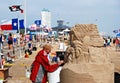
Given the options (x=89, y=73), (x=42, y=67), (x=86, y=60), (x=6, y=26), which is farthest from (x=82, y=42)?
(x=6, y=26)

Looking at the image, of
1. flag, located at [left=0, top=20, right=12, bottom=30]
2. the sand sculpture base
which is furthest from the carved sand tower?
flag, located at [left=0, top=20, right=12, bottom=30]

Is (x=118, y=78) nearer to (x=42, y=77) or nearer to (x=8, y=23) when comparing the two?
(x=42, y=77)

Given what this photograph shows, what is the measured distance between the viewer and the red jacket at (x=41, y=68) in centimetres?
821

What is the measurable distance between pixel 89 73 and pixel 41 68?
3.53ft

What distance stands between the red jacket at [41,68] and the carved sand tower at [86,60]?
2.19ft

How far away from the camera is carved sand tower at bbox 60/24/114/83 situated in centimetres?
863

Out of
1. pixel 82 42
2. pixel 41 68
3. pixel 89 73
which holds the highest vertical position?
pixel 82 42

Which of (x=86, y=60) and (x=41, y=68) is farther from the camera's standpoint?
(x=86, y=60)

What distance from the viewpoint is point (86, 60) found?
8.79 meters

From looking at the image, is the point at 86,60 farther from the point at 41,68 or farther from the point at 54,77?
the point at 54,77

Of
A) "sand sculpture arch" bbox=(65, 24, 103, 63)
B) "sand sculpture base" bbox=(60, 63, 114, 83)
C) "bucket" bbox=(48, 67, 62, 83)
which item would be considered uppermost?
"sand sculpture arch" bbox=(65, 24, 103, 63)

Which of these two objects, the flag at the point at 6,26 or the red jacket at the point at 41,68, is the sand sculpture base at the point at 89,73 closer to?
the red jacket at the point at 41,68

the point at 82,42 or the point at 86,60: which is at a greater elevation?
the point at 82,42

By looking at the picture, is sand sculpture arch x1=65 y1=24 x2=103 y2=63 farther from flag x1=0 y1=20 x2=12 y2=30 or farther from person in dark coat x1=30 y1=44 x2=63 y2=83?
flag x1=0 y1=20 x2=12 y2=30
